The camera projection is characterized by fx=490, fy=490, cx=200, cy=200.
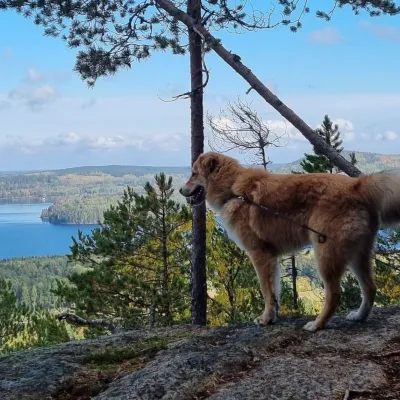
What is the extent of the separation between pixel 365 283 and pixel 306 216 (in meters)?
1.05

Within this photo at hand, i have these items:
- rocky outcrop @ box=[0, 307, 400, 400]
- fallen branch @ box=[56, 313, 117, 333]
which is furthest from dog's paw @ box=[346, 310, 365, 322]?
fallen branch @ box=[56, 313, 117, 333]

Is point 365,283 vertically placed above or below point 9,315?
above

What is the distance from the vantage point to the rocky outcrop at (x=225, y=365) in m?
3.57

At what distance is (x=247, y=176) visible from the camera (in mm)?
5781

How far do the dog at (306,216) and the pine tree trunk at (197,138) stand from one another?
3.36 m

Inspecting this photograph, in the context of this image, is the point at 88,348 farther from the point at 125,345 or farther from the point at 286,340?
the point at 286,340

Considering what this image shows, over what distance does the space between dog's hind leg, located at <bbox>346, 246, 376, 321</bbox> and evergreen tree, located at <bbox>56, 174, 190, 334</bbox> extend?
11494 mm

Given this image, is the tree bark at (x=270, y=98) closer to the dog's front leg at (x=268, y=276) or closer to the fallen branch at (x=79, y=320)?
the dog's front leg at (x=268, y=276)

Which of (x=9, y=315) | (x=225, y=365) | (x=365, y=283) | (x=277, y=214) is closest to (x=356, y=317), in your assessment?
(x=365, y=283)

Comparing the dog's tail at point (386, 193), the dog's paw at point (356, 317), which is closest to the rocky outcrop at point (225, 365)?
the dog's paw at point (356, 317)

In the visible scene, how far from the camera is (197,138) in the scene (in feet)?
31.1

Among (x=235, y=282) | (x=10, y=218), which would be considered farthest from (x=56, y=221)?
(x=235, y=282)

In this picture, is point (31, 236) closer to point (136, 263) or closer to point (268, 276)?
point (136, 263)

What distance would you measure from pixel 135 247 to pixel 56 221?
148m
